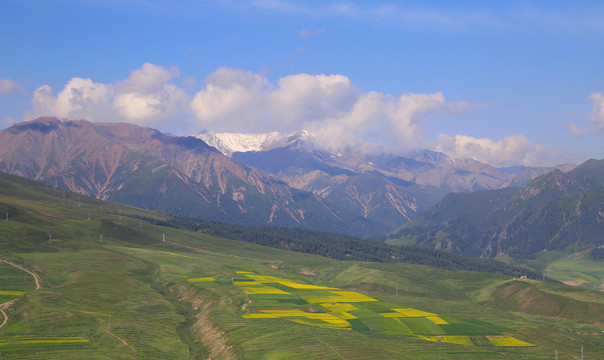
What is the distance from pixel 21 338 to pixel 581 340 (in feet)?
528

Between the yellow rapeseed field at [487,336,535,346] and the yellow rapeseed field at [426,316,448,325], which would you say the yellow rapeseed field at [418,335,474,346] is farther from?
the yellow rapeseed field at [426,316,448,325]

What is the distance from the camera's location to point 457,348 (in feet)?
501

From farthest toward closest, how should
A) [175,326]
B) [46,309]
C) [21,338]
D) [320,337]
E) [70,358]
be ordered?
Result: [175,326]
[46,309]
[320,337]
[21,338]
[70,358]

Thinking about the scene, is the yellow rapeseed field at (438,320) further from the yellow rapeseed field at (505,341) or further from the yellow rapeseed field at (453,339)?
the yellow rapeseed field at (505,341)

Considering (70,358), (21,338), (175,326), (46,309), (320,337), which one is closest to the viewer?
(70,358)

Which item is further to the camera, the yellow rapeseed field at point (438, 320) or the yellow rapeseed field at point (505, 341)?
the yellow rapeseed field at point (438, 320)

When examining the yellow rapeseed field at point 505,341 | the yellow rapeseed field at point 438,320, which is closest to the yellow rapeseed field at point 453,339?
the yellow rapeseed field at point 505,341

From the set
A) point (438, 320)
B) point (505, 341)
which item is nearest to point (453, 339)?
point (505, 341)

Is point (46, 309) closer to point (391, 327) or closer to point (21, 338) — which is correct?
point (21, 338)

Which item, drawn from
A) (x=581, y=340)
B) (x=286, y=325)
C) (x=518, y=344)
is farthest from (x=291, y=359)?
(x=581, y=340)

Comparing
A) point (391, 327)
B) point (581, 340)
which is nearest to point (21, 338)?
point (391, 327)

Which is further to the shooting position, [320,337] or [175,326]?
[175,326]

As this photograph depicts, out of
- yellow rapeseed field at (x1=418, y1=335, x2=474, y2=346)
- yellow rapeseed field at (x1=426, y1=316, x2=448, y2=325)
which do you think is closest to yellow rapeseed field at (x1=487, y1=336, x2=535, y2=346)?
yellow rapeseed field at (x1=418, y1=335, x2=474, y2=346)

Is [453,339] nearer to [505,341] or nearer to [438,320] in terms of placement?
[505,341]
